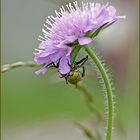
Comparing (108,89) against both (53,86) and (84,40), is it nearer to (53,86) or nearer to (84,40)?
(84,40)

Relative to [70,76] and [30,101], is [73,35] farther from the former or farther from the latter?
[30,101]

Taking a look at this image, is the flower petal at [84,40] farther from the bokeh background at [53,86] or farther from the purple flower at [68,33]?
the bokeh background at [53,86]

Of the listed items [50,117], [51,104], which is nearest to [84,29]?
[50,117]

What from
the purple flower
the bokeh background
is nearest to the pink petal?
the purple flower

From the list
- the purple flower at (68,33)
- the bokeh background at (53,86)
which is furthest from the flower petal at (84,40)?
the bokeh background at (53,86)

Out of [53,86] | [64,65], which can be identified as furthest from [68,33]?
[53,86]
